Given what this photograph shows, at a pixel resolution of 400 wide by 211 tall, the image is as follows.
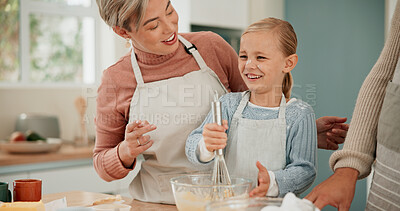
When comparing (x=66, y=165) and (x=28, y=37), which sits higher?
(x=28, y=37)

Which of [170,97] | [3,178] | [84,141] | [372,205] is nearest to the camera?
[372,205]

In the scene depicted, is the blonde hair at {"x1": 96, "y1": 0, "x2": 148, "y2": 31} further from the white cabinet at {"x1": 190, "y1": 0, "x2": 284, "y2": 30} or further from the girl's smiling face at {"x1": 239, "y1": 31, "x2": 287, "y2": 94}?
the white cabinet at {"x1": 190, "y1": 0, "x2": 284, "y2": 30}

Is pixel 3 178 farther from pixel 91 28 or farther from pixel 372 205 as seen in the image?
pixel 372 205

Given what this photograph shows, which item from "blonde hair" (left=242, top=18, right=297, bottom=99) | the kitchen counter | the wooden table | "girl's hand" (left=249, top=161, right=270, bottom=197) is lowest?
the kitchen counter

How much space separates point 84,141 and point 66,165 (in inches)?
15.6

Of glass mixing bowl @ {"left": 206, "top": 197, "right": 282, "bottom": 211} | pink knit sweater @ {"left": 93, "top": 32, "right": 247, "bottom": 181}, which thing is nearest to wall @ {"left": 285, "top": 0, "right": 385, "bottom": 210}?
pink knit sweater @ {"left": 93, "top": 32, "right": 247, "bottom": 181}

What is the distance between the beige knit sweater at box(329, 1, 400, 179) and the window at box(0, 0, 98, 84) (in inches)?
114

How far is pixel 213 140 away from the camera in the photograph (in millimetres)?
1059

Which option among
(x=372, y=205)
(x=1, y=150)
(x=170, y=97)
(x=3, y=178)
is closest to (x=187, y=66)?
(x=170, y=97)

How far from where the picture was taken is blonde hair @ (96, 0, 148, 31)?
4.10 ft

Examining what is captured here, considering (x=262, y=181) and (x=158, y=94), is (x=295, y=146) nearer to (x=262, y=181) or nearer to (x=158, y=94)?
(x=262, y=181)

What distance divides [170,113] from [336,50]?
2.08 metres

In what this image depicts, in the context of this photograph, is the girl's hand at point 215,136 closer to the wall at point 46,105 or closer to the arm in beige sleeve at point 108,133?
the arm in beige sleeve at point 108,133

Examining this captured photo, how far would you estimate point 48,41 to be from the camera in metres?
3.56
